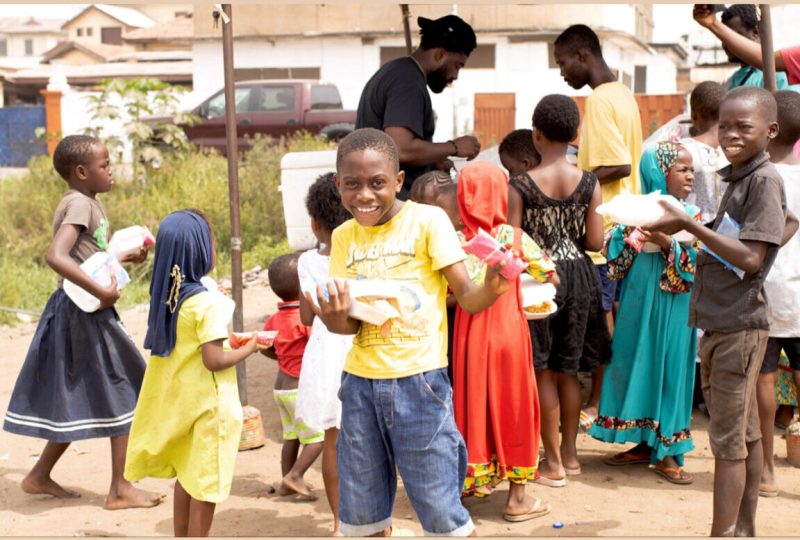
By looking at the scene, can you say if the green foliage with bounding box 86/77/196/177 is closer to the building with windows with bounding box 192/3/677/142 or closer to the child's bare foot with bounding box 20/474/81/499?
the child's bare foot with bounding box 20/474/81/499

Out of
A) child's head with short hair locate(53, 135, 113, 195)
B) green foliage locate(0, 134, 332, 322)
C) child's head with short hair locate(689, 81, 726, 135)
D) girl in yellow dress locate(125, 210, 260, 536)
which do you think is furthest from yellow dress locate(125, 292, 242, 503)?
green foliage locate(0, 134, 332, 322)

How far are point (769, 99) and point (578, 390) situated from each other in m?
1.84

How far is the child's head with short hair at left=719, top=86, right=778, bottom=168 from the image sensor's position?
348 centimetres

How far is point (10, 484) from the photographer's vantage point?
5.02 m

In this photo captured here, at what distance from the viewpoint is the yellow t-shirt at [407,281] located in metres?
3.16

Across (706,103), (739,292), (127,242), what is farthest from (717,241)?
(127,242)

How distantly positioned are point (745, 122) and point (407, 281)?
1378 mm

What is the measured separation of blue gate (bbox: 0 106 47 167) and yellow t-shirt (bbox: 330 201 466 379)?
26759 millimetres

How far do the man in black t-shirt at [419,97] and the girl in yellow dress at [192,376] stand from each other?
56.1 inches

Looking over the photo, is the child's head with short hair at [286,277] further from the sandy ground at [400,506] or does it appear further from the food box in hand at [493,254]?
the food box in hand at [493,254]

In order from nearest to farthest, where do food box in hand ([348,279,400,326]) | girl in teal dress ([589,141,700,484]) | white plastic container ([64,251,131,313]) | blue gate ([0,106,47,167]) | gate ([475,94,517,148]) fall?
food box in hand ([348,279,400,326]) < white plastic container ([64,251,131,313]) < girl in teal dress ([589,141,700,484]) < gate ([475,94,517,148]) < blue gate ([0,106,47,167])

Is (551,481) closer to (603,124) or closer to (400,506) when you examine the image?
(400,506)

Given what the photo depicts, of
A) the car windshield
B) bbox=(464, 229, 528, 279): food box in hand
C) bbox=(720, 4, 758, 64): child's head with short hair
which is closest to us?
bbox=(464, 229, 528, 279): food box in hand

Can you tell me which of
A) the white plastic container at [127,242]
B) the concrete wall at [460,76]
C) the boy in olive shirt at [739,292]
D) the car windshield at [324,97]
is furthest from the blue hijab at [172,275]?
the concrete wall at [460,76]
